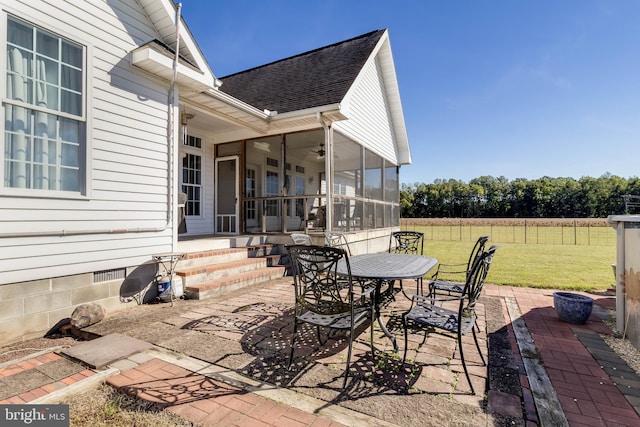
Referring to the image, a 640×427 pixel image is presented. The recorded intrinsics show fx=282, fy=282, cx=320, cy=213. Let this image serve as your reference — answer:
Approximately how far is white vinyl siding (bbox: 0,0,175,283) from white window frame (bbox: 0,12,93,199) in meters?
0.02

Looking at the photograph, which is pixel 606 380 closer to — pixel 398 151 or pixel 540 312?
pixel 540 312

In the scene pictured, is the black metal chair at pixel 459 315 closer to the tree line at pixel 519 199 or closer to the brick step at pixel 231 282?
the brick step at pixel 231 282

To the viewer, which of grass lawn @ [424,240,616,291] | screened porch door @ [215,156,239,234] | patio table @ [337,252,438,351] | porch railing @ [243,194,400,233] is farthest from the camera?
screened porch door @ [215,156,239,234]

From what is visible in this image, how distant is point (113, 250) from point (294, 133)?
16.3ft

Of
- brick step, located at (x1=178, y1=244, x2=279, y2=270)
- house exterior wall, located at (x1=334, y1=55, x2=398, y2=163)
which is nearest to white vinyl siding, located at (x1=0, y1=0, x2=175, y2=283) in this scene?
brick step, located at (x1=178, y1=244, x2=279, y2=270)

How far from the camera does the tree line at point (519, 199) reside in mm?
55312

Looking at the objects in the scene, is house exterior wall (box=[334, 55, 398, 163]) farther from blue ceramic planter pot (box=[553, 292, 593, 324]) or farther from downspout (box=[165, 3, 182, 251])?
blue ceramic planter pot (box=[553, 292, 593, 324])

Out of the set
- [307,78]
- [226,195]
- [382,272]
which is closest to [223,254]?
[226,195]

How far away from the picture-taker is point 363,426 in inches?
67.6

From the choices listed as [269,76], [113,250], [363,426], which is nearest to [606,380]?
[363,426]

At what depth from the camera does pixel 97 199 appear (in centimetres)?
390

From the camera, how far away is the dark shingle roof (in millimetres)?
7105

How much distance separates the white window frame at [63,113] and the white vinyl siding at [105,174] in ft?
0.06

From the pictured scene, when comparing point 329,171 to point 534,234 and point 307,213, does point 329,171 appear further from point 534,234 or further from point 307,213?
point 534,234
